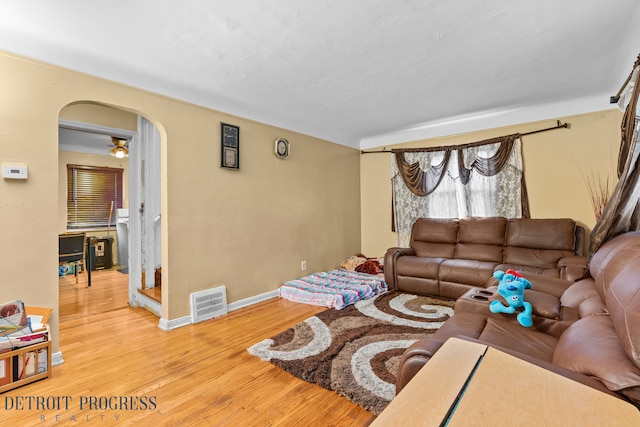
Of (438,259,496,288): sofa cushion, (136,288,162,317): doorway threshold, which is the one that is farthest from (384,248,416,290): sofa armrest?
(136,288,162,317): doorway threshold

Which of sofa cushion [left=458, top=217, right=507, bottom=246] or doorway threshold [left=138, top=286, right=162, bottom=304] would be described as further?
sofa cushion [left=458, top=217, right=507, bottom=246]

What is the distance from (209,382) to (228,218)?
178cm

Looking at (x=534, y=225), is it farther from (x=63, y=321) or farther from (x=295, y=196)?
(x=63, y=321)

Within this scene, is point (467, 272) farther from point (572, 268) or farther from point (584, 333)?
point (584, 333)

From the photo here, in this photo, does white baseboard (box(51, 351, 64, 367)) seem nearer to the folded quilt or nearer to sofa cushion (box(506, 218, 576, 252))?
the folded quilt

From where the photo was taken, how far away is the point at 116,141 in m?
4.54

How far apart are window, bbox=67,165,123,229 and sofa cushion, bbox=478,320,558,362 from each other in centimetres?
666

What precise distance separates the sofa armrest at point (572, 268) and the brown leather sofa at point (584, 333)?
814mm

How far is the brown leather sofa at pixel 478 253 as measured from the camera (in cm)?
332

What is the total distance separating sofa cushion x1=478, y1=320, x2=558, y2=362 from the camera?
1.40m

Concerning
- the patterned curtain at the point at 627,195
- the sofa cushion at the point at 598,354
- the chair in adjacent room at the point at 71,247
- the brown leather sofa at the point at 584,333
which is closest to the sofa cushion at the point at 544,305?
the brown leather sofa at the point at 584,333

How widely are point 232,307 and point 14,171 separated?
2.17 m

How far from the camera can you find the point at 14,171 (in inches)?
80.0

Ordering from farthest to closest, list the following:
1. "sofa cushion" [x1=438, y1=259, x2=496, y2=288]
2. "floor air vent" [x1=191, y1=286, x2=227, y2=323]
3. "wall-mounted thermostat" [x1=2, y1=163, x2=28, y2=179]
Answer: "sofa cushion" [x1=438, y1=259, x2=496, y2=288] < "floor air vent" [x1=191, y1=286, x2=227, y2=323] < "wall-mounted thermostat" [x1=2, y1=163, x2=28, y2=179]
